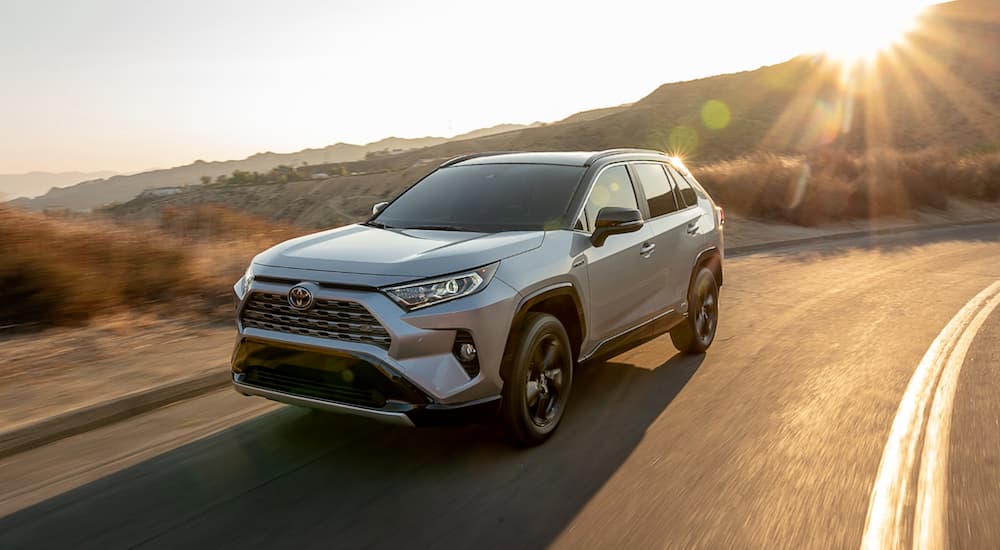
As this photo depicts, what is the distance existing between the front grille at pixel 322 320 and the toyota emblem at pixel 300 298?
3cm

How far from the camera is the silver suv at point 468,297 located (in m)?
4.22

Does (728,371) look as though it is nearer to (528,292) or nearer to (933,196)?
(528,292)

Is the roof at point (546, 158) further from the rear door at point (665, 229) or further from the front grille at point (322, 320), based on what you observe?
the front grille at point (322, 320)

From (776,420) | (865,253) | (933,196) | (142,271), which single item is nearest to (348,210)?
(933,196)

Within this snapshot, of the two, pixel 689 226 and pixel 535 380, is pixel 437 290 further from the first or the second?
pixel 689 226

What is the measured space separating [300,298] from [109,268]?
16.6 feet

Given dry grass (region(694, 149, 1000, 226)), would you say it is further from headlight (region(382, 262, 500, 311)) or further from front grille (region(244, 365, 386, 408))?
front grille (region(244, 365, 386, 408))

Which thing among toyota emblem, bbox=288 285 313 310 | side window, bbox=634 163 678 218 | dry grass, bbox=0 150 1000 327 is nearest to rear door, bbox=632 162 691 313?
side window, bbox=634 163 678 218

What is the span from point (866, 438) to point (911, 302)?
5.82 metres

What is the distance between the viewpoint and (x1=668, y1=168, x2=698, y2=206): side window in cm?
710

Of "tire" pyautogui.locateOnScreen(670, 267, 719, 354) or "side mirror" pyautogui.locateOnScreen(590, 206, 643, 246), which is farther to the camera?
"tire" pyautogui.locateOnScreen(670, 267, 719, 354)

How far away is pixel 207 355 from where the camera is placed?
6.89m

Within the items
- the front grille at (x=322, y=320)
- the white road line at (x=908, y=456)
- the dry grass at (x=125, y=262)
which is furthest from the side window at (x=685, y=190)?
the dry grass at (x=125, y=262)

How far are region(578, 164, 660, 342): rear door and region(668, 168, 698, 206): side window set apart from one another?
0.99m
